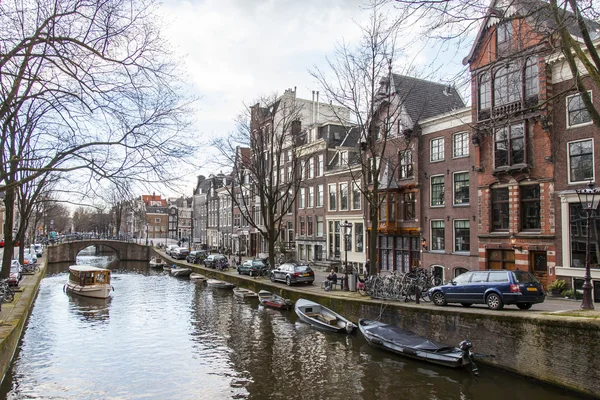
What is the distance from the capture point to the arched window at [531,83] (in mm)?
22234

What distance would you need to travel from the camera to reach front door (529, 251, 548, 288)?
21734 mm

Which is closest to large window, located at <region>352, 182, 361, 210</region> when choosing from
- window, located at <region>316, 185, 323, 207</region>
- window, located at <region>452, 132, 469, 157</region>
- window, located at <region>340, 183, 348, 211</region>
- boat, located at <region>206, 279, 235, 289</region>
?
window, located at <region>340, 183, 348, 211</region>

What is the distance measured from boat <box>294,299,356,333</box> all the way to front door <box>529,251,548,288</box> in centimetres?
973

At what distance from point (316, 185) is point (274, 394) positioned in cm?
3070

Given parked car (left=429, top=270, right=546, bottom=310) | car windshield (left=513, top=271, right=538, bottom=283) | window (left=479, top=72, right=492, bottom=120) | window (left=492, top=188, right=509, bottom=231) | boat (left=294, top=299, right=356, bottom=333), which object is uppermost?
window (left=479, top=72, right=492, bottom=120)

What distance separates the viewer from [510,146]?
2348 cm

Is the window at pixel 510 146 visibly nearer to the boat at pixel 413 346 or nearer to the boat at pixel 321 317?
the boat at pixel 413 346

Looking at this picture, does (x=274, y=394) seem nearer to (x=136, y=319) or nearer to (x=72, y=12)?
(x=72, y=12)

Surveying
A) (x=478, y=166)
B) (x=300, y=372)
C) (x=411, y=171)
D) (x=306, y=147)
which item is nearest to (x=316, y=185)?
(x=306, y=147)

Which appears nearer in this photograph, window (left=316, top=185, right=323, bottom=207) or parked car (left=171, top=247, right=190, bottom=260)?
window (left=316, top=185, right=323, bottom=207)

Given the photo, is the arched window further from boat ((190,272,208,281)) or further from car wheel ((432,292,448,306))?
boat ((190,272,208,281))

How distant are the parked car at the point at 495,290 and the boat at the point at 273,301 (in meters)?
10.9

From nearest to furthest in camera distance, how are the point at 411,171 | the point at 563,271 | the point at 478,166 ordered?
1. the point at 563,271
2. the point at 478,166
3. the point at 411,171

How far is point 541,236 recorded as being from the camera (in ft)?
70.9
